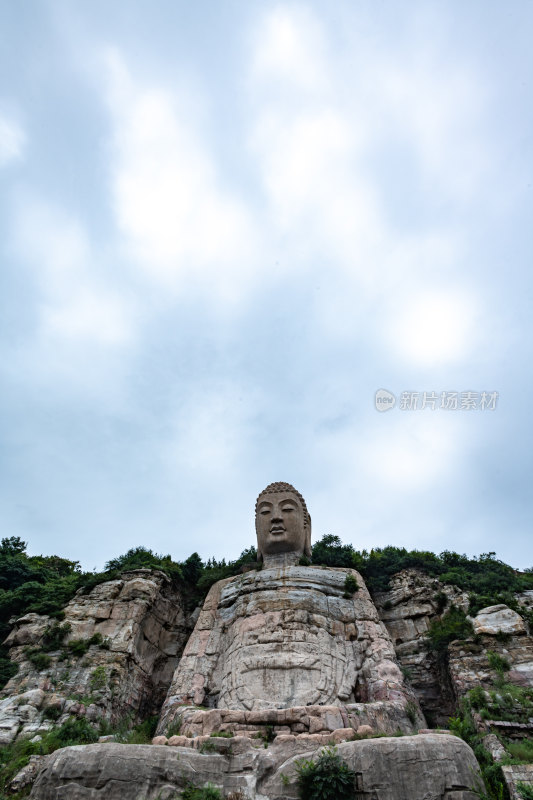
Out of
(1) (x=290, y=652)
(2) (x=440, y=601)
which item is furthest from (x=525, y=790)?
(2) (x=440, y=601)

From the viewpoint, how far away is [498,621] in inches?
556

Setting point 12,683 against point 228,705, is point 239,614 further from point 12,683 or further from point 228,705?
point 12,683

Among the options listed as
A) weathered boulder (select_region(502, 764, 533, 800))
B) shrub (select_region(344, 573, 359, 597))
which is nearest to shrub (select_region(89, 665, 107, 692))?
shrub (select_region(344, 573, 359, 597))

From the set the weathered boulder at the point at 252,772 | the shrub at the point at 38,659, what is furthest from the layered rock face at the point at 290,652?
the shrub at the point at 38,659

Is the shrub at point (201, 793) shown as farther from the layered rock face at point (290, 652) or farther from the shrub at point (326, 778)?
the layered rock face at point (290, 652)

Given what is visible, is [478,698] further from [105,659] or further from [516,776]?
[105,659]

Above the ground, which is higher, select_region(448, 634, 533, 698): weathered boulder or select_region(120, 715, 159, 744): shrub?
select_region(448, 634, 533, 698): weathered boulder

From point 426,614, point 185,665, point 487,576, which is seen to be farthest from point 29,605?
point 487,576

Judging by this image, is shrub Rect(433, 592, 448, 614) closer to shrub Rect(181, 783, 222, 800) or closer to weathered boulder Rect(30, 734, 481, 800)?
weathered boulder Rect(30, 734, 481, 800)

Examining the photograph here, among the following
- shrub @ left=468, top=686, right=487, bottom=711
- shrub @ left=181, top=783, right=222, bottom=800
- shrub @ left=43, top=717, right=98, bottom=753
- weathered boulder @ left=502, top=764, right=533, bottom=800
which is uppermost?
shrub @ left=468, top=686, right=487, bottom=711

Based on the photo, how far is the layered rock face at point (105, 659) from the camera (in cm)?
1259

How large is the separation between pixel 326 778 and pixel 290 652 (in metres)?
5.18

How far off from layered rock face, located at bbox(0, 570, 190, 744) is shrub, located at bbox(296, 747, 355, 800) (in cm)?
688

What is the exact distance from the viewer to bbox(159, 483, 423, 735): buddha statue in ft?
38.4
